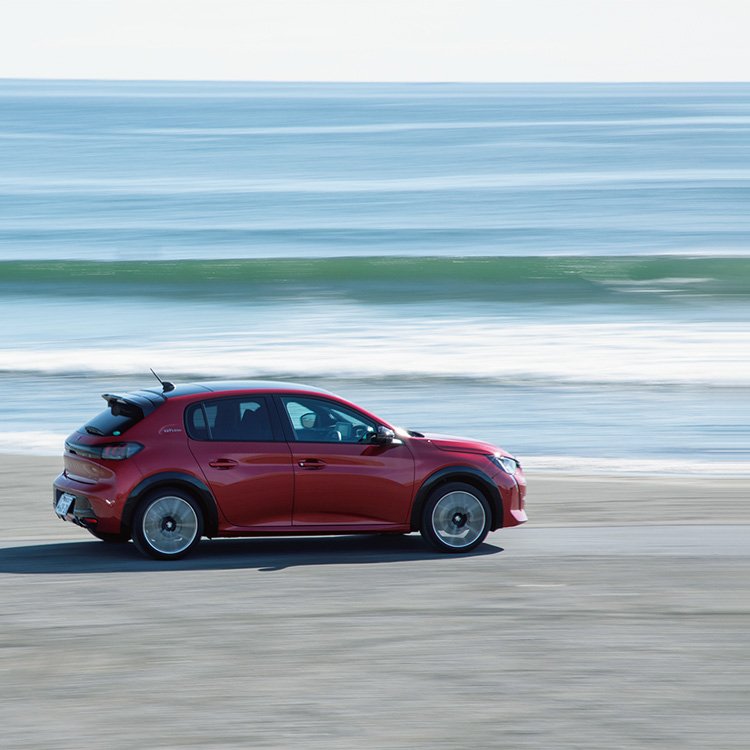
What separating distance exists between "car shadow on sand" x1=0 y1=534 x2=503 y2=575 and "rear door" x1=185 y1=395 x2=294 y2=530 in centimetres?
40

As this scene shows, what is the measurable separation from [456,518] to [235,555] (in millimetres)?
1918

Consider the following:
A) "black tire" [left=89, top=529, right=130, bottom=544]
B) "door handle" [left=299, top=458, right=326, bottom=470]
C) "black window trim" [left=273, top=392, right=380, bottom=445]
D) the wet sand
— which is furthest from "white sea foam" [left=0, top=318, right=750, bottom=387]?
"black tire" [left=89, top=529, right=130, bottom=544]

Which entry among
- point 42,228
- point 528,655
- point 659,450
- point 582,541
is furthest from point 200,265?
point 528,655

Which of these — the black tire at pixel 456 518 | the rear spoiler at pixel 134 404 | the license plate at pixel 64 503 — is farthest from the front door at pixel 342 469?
the license plate at pixel 64 503

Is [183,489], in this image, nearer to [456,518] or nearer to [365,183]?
[456,518]

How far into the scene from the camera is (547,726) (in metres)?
6.98

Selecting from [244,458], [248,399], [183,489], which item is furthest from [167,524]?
[248,399]

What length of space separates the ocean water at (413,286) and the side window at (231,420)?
646 cm

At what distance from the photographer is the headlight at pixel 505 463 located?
11750 mm

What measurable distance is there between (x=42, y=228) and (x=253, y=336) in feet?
98.0

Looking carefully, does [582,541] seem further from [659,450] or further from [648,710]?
[659,450]

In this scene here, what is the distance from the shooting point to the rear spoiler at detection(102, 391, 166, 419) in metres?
11.1

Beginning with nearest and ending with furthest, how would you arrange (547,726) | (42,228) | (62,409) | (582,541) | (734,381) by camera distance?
(547,726)
(582,541)
(62,409)
(734,381)
(42,228)

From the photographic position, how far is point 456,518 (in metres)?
11.6
